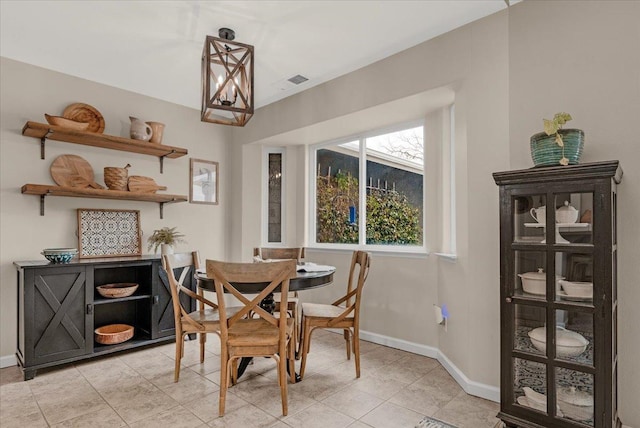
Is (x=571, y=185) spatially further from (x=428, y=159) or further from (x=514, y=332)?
(x=428, y=159)

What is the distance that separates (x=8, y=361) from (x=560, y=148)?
441 cm

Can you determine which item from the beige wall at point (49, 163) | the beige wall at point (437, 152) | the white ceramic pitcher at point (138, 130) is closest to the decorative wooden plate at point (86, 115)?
the beige wall at point (49, 163)

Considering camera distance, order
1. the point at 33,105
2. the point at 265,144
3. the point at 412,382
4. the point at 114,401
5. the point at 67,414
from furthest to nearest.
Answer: the point at 265,144
the point at 33,105
the point at 412,382
the point at 114,401
the point at 67,414

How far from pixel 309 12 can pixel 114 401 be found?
2969mm

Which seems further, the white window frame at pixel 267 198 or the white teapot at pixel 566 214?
the white window frame at pixel 267 198

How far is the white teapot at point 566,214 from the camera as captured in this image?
190 centimetres

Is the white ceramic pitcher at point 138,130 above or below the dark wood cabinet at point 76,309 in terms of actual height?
above

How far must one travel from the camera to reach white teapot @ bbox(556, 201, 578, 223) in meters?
1.90

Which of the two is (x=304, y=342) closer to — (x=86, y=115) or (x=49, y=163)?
(x=49, y=163)

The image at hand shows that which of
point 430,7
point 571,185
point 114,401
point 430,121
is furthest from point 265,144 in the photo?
point 571,185

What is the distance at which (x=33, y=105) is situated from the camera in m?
3.35

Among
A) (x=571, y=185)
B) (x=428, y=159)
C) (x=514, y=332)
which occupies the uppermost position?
(x=428, y=159)

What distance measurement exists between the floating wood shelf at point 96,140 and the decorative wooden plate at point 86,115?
14cm

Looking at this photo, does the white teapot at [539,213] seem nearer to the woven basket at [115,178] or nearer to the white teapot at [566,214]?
the white teapot at [566,214]
